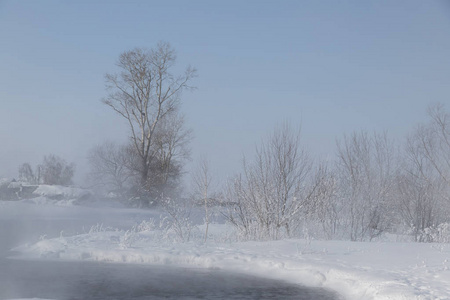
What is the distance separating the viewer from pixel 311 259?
388 inches

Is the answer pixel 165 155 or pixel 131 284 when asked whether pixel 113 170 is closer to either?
pixel 165 155

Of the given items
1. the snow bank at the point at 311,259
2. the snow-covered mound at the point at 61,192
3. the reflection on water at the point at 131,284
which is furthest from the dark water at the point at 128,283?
the snow-covered mound at the point at 61,192

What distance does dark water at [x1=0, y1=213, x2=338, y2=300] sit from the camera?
7.23 meters

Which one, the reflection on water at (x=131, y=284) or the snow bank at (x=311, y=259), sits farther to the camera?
the snow bank at (x=311, y=259)

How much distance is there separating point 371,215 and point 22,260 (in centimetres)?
1175

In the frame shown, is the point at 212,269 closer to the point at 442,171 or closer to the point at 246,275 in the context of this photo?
the point at 246,275

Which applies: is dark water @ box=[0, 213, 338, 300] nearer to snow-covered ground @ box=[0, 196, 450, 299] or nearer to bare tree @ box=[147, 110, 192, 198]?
snow-covered ground @ box=[0, 196, 450, 299]

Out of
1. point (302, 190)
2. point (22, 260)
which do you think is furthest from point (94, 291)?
point (302, 190)

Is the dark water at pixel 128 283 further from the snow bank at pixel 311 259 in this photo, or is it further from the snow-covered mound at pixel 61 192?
the snow-covered mound at pixel 61 192

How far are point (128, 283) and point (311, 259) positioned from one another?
4048 mm

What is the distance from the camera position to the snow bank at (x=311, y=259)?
7430 mm

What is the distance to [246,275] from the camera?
920 cm

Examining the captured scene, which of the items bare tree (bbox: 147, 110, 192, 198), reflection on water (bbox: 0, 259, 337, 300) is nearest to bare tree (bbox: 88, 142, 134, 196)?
bare tree (bbox: 147, 110, 192, 198)

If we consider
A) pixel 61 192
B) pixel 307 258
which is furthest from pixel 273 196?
pixel 61 192
